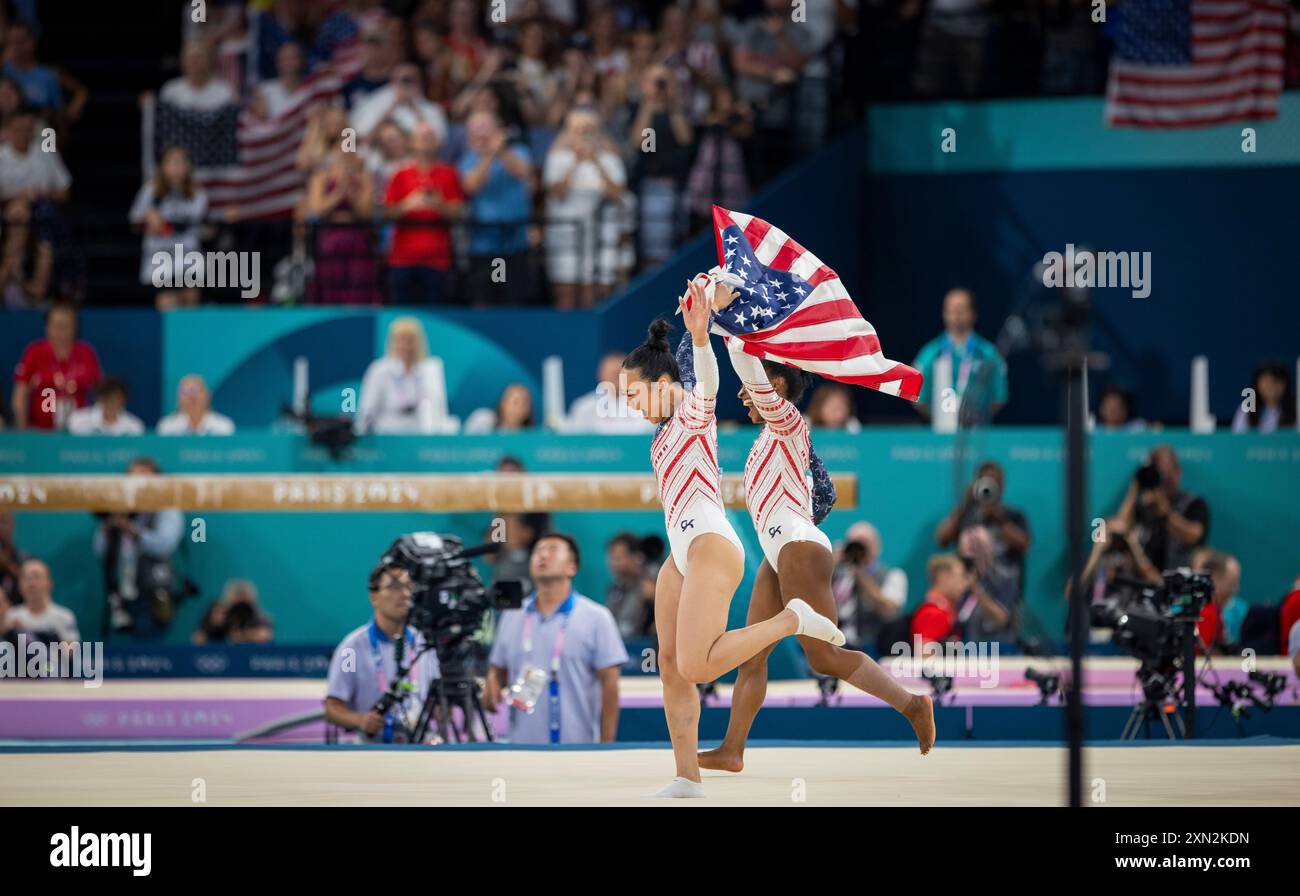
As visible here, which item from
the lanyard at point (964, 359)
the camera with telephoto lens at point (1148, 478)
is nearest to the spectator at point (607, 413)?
the lanyard at point (964, 359)

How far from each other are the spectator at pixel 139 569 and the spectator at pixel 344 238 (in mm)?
2012

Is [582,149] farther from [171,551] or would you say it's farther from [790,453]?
[790,453]

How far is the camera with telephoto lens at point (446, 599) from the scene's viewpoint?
8.78 meters

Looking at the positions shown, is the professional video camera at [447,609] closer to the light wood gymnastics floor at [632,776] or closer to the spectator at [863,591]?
the light wood gymnastics floor at [632,776]

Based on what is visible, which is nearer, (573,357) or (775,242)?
(775,242)

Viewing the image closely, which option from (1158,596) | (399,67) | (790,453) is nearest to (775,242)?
(790,453)

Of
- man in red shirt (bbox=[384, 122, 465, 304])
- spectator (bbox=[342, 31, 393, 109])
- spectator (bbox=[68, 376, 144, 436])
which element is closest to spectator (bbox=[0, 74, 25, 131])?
spectator (bbox=[342, 31, 393, 109])

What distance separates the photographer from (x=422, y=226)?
13586 mm

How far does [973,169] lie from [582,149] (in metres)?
3.63

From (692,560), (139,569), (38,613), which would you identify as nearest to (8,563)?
(38,613)

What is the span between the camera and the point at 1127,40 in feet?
48.1

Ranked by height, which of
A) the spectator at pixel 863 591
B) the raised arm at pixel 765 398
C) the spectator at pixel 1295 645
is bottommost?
the spectator at pixel 1295 645

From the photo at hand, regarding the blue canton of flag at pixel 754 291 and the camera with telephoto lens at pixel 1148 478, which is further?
the camera with telephoto lens at pixel 1148 478
